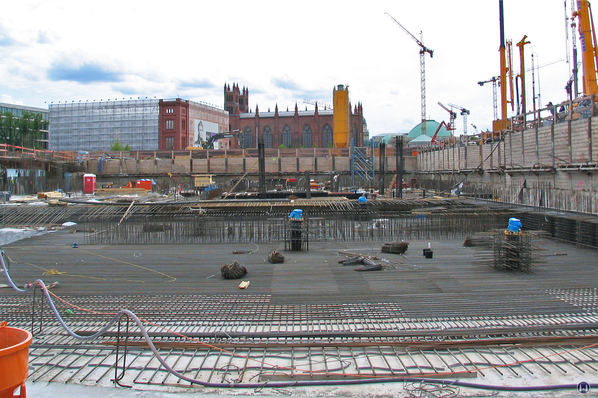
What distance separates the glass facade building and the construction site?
58739 mm

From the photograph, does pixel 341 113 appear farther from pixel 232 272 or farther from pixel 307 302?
pixel 307 302

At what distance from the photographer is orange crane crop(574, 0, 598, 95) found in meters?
22.9

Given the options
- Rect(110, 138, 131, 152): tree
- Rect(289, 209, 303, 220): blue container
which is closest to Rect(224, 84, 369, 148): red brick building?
Rect(110, 138, 131, 152): tree

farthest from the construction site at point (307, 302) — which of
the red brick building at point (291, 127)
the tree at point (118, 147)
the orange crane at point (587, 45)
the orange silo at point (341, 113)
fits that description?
the red brick building at point (291, 127)

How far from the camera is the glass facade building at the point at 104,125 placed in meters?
74.0

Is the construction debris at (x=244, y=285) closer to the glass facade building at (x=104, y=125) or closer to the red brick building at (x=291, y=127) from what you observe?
the glass facade building at (x=104, y=125)

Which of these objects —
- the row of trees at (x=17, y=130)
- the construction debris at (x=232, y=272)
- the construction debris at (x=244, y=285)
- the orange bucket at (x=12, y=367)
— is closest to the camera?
the orange bucket at (x=12, y=367)

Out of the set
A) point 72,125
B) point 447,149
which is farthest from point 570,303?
point 72,125

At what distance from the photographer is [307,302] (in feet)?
24.5

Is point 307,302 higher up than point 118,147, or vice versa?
point 118,147

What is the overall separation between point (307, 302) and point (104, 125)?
76903 millimetres

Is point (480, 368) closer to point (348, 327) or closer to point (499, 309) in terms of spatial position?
point (348, 327)

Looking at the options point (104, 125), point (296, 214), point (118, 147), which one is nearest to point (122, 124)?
point (104, 125)

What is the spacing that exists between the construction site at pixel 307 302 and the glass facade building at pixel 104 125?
5874 cm
